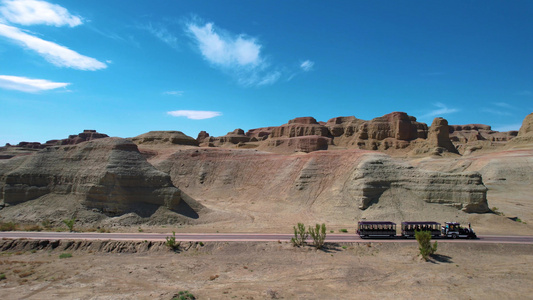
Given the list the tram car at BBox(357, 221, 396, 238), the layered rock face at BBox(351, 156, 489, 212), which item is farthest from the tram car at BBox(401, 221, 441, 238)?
the layered rock face at BBox(351, 156, 489, 212)

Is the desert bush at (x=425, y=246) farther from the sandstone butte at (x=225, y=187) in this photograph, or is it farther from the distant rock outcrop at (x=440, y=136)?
the distant rock outcrop at (x=440, y=136)

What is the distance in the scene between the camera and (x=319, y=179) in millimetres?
46219

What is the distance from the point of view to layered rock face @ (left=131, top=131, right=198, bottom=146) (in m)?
83.3

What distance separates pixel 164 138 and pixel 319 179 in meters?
51.6

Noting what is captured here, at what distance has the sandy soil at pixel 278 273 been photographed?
16.1m

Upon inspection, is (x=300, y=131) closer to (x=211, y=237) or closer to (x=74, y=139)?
(x=211, y=237)

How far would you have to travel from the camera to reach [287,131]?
109m

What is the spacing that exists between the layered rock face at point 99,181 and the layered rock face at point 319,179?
673 inches

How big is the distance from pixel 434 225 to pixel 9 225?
124 ft

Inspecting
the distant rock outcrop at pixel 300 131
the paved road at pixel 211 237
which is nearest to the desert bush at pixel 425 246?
the paved road at pixel 211 237

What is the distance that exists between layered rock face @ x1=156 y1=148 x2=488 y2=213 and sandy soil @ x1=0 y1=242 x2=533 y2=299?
37.1ft

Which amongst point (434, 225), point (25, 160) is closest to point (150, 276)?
point (434, 225)

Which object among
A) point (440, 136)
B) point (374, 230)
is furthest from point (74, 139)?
point (374, 230)

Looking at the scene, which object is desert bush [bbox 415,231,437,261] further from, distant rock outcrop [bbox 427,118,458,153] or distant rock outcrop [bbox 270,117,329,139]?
distant rock outcrop [bbox 270,117,329,139]
